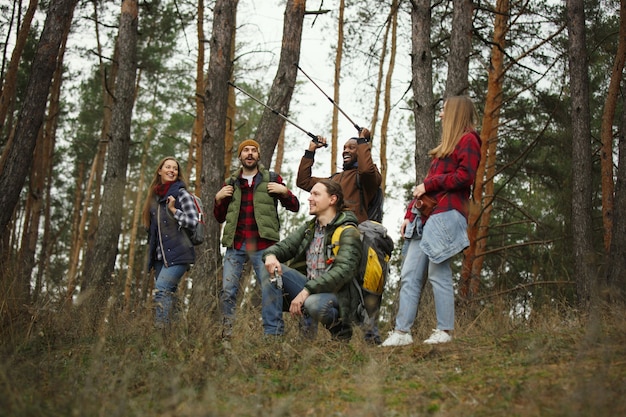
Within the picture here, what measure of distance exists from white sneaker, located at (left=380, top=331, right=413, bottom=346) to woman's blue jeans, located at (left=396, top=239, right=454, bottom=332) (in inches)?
1.8

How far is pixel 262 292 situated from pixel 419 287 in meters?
1.27

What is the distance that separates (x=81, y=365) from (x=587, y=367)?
3.12 meters

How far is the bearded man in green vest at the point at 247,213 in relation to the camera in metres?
6.51

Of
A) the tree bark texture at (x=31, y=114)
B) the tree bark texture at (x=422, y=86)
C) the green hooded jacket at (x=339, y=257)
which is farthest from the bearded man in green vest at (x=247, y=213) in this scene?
the tree bark texture at (x=422, y=86)

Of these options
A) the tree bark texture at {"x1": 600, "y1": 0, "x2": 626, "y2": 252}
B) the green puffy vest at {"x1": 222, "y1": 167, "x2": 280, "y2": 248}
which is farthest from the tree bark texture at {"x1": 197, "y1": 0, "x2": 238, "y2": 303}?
the tree bark texture at {"x1": 600, "y1": 0, "x2": 626, "y2": 252}

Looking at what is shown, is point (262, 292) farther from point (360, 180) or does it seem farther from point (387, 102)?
point (387, 102)

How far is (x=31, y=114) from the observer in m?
7.77

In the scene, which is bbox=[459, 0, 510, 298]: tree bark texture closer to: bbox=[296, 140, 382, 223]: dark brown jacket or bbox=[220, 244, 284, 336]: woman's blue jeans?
bbox=[296, 140, 382, 223]: dark brown jacket

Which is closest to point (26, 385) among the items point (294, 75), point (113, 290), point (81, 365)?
point (81, 365)

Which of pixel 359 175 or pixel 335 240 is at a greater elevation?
pixel 359 175

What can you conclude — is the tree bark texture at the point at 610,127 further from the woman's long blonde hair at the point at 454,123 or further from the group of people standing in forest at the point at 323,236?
the woman's long blonde hair at the point at 454,123

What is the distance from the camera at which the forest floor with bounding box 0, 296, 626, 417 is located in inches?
132

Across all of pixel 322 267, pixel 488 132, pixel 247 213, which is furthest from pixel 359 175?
pixel 488 132

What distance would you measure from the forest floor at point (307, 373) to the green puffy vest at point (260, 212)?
1273 mm
